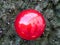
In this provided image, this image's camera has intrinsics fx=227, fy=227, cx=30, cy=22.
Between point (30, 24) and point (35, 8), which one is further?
point (35, 8)

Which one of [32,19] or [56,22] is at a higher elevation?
[32,19]

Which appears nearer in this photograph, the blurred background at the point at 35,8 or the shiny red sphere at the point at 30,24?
the shiny red sphere at the point at 30,24

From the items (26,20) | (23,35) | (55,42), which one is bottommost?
(55,42)

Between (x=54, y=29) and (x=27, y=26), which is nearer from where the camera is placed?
Result: (x=27, y=26)

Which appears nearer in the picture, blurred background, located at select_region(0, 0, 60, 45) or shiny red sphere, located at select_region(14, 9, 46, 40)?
shiny red sphere, located at select_region(14, 9, 46, 40)

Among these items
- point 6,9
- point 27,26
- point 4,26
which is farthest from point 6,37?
point 27,26

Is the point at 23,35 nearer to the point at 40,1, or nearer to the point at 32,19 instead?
the point at 32,19

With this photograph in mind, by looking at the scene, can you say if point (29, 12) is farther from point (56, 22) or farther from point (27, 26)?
point (56, 22)
